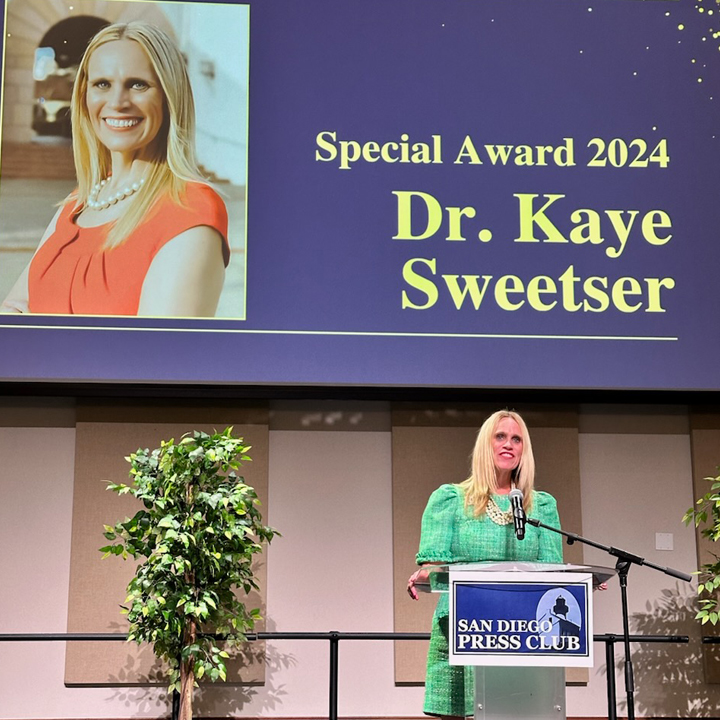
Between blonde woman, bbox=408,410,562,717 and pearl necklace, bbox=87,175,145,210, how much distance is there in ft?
8.84

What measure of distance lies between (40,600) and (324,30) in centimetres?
337

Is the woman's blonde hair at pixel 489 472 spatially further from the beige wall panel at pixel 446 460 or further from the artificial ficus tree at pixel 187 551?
the beige wall panel at pixel 446 460

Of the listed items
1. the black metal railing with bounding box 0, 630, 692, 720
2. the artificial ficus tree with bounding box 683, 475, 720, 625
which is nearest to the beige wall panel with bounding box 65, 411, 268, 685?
the black metal railing with bounding box 0, 630, 692, 720

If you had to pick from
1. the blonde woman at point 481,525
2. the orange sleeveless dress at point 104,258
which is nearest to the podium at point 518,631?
the blonde woman at point 481,525

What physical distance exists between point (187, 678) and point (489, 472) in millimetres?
2124

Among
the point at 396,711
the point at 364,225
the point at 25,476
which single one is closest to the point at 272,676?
the point at 396,711

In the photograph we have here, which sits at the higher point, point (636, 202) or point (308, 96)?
point (308, 96)

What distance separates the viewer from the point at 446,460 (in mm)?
5750

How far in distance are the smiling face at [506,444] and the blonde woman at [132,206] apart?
2.18m

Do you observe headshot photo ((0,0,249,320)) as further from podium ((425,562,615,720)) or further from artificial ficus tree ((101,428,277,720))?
podium ((425,562,615,720))

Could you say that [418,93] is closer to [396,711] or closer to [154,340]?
[154,340]

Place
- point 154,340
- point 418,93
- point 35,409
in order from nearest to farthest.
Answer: point 154,340, point 418,93, point 35,409

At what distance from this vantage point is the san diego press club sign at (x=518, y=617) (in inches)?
103

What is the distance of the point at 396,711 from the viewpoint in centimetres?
555
